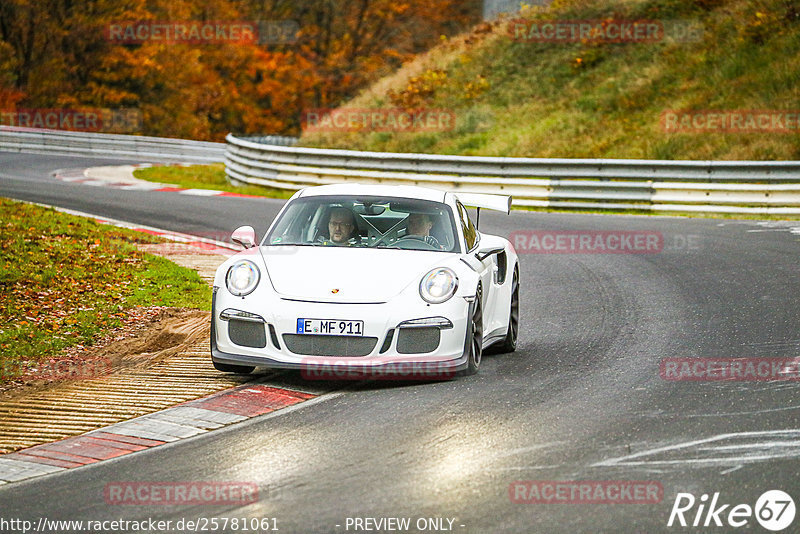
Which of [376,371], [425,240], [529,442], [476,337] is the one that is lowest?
[529,442]

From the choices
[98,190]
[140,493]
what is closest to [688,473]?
[140,493]

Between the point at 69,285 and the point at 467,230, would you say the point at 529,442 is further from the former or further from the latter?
the point at 69,285

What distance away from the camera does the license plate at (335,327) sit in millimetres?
7562

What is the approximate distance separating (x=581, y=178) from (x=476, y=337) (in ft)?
48.1

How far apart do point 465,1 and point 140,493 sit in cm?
6041

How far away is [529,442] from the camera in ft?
20.7

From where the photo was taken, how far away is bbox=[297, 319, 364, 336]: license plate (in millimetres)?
7562

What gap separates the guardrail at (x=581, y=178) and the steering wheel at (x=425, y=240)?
515 inches

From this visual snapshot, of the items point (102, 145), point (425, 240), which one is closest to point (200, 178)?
point (102, 145)

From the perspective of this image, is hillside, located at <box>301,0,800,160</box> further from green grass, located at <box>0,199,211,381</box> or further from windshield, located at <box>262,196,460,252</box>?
windshield, located at <box>262,196,460,252</box>

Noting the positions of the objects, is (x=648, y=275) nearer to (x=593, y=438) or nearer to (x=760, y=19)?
(x=593, y=438)

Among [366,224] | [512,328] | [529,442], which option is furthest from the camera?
[512,328]

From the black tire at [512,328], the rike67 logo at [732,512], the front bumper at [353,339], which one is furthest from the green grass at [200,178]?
the rike67 logo at [732,512]

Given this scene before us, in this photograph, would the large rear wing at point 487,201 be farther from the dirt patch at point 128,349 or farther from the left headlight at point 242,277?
the dirt patch at point 128,349
